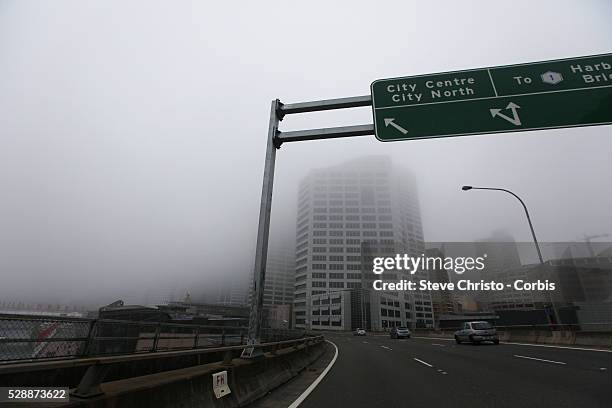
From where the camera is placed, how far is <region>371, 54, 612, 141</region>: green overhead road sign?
7495 mm

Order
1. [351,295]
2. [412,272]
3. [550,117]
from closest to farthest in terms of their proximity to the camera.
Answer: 1. [550,117]
2. [351,295]
3. [412,272]

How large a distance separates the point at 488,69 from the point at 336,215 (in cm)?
15003

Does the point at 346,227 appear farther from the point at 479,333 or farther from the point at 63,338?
the point at 63,338

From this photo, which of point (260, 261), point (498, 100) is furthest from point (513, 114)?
point (260, 261)

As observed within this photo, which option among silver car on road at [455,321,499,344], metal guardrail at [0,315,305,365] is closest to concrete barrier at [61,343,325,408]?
metal guardrail at [0,315,305,365]

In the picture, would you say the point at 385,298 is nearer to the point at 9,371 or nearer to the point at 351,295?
the point at 351,295

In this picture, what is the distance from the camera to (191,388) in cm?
438

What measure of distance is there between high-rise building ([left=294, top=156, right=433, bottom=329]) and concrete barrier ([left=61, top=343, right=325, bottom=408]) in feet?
402

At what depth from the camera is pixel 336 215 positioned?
157750 mm

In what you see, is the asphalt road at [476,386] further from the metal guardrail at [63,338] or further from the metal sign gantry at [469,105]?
the metal guardrail at [63,338]

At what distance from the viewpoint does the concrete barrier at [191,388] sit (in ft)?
10.7

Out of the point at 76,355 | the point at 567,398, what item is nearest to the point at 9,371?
the point at 76,355

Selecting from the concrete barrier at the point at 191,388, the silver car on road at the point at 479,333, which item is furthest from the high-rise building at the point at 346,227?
the concrete barrier at the point at 191,388

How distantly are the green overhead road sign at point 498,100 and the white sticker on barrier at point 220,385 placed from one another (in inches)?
236
